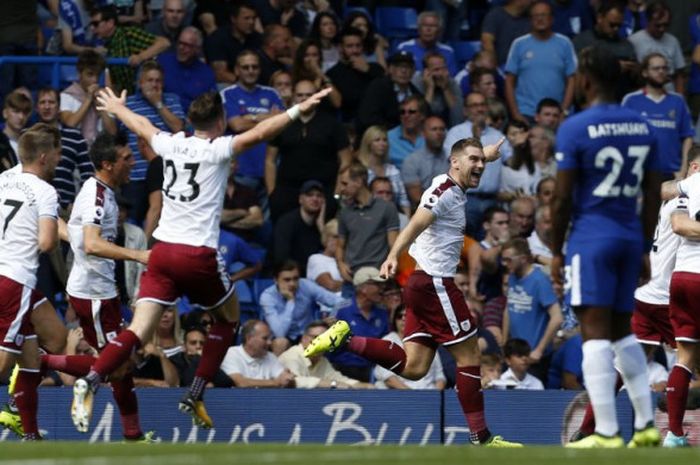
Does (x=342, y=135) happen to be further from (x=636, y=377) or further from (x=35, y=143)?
(x=636, y=377)

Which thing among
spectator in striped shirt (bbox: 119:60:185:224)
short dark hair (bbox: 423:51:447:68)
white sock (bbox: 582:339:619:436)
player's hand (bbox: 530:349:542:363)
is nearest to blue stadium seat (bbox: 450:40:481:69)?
short dark hair (bbox: 423:51:447:68)

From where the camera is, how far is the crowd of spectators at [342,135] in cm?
1788

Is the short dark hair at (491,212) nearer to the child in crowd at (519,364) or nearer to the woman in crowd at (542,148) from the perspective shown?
the woman in crowd at (542,148)

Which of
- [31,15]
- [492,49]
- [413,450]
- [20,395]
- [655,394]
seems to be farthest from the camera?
[492,49]

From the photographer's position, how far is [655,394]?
15859 millimetres

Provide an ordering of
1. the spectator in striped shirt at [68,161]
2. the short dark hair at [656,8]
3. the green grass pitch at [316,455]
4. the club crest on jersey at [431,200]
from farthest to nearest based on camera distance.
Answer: the short dark hair at [656,8], the spectator in striped shirt at [68,161], the club crest on jersey at [431,200], the green grass pitch at [316,455]

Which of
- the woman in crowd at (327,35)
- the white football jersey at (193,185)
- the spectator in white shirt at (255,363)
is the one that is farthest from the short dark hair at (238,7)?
the white football jersey at (193,185)

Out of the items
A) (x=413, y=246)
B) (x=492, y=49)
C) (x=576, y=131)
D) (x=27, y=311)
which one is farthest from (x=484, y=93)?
(x=576, y=131)

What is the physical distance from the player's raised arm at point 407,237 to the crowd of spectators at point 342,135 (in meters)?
3.59

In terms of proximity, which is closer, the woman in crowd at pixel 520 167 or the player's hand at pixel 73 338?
the player's hand at pixel 73 338

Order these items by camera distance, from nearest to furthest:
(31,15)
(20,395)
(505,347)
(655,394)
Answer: (20,395)
(655,394)
(505,347)
(31,15)

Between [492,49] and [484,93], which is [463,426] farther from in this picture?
[492,49]

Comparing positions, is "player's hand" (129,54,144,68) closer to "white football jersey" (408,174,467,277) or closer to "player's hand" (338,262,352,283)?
"player's hand" (338,262,352,283)

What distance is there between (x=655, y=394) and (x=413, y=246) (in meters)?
2.89
